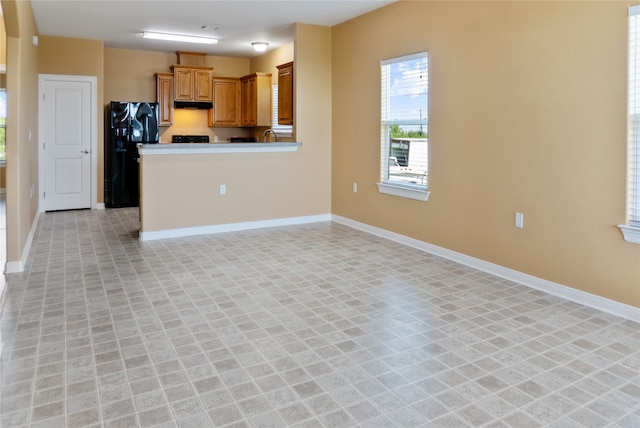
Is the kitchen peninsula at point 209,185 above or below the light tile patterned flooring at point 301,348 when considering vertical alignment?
above

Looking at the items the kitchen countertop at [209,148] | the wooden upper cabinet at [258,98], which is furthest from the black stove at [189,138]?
the kitchen countertop at [209,148]

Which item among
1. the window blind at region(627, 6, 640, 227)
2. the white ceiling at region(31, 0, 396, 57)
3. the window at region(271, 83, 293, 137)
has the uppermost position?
the white ceiling at region(31, 0, 396, 57)

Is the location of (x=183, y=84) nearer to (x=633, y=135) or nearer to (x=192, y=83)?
(x=192, y=83)

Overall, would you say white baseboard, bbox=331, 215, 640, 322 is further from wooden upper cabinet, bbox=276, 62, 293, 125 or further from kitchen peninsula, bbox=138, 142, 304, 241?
wooden upper cabinet, bbox=276, 62, 293, 125

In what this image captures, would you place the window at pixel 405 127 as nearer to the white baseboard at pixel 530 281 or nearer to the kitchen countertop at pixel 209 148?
the white baseboard at pixel 530 281

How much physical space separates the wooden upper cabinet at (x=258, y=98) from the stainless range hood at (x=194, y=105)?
0.72 meters

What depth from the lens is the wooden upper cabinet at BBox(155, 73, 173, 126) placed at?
826 centimetres

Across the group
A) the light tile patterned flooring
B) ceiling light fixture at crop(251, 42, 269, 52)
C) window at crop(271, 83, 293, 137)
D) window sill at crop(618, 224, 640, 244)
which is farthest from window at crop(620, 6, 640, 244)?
window at crop(271, 83, 293, 137)

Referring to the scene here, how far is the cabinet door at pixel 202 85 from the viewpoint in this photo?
27.6 ft

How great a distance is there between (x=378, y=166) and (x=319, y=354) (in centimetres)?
349

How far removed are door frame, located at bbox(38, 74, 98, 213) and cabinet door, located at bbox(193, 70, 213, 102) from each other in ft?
5.24

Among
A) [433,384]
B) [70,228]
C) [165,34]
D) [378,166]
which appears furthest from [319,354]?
[165,34]

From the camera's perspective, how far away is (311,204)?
675 cm

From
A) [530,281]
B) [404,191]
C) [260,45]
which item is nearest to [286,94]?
[260,45]
